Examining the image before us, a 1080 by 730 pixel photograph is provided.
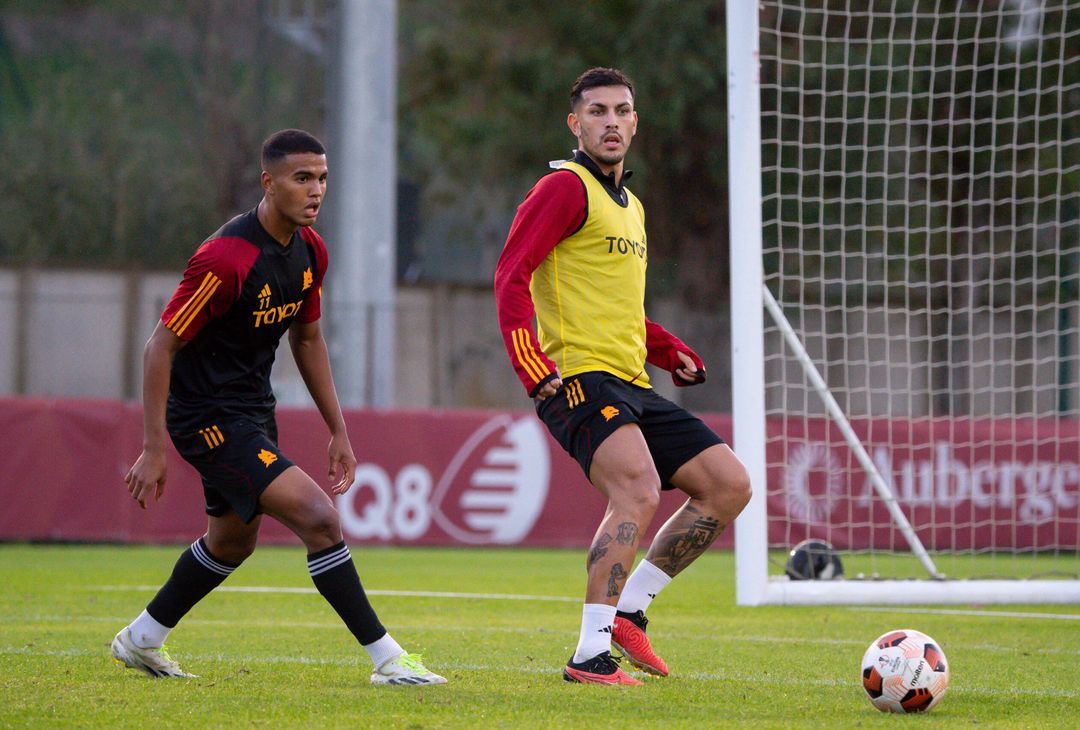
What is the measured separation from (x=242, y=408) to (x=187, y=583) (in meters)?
0.75

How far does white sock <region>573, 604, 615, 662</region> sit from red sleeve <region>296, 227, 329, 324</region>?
156 cm

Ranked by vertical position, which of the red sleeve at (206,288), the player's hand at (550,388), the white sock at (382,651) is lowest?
the white sock at (382,651)

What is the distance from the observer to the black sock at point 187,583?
5703mm

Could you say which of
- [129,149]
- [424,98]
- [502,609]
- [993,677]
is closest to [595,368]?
[993,677]

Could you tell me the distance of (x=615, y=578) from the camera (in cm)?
551

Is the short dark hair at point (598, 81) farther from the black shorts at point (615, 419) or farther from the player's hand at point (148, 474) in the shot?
the player's hand at point (148, 474)

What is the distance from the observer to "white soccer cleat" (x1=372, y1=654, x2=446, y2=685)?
5.37 m

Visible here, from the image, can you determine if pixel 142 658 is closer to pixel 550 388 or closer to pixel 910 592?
pixel 550 388

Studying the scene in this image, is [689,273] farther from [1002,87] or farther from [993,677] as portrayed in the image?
[993,677]

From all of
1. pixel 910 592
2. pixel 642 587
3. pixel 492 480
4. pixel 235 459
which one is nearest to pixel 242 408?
pixel 235 459

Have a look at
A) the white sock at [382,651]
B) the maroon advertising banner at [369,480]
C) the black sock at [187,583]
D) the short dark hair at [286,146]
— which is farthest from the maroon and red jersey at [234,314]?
the maroon advertising banner at [369,480]

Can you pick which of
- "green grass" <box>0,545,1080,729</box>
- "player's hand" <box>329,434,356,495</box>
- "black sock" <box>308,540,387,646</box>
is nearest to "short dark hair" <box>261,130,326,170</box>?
"player's hand" <box>329,434,356,495</box>

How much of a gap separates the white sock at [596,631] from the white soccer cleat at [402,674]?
0.56m

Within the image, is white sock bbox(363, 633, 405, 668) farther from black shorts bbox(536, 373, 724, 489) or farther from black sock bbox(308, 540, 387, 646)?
black shorts bbox(536, 373, 724, 489)
